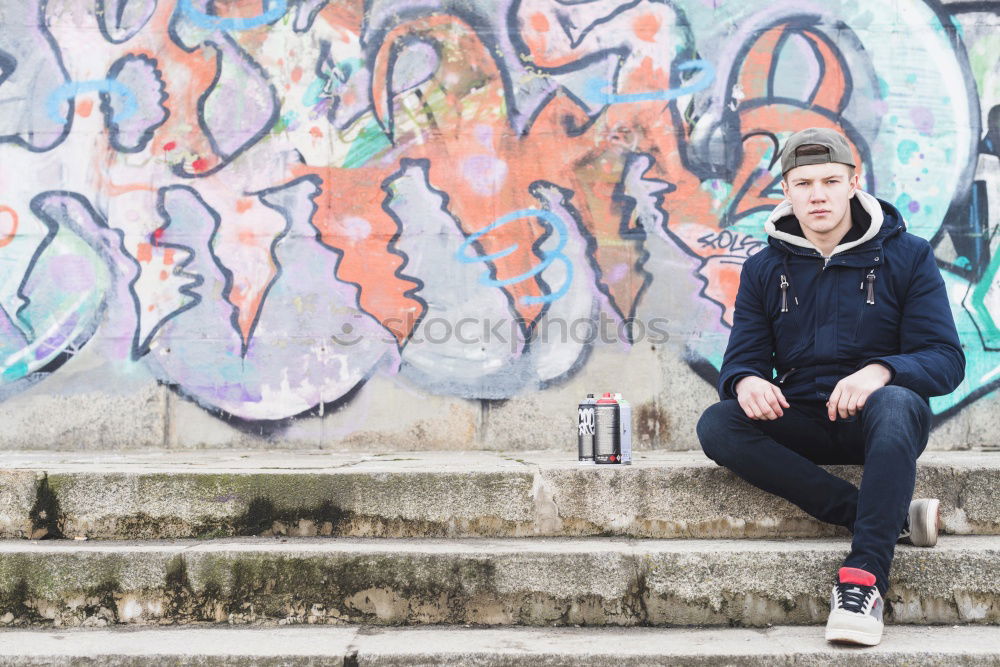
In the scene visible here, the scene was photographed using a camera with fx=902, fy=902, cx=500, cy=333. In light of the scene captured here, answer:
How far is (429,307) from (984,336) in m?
3.22

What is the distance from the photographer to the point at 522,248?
17.2ft

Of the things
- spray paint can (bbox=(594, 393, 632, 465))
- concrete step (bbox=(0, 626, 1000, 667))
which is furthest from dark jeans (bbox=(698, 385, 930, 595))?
spray paint can (bbox=(594, 393, 632, 465))

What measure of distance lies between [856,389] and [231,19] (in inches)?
166

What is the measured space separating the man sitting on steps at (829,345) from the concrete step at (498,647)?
43 centimetres

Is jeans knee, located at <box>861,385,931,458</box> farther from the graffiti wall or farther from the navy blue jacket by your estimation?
the graffiti wall

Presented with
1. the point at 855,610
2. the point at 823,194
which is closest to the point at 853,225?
the point at 823,194

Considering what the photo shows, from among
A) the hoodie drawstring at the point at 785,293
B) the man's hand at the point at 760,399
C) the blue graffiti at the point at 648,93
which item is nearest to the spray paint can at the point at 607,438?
the man's hand at the point at 760,399

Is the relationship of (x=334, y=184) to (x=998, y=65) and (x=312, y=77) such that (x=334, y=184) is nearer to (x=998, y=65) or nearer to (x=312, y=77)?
(x=312, y=77)

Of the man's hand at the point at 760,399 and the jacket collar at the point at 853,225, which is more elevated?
the jacket collar at the point at 853,225

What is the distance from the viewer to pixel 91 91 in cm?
531

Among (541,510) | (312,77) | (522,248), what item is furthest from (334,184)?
(541,510)

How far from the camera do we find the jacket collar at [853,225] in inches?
121

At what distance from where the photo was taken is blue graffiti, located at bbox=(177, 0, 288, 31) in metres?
5.32

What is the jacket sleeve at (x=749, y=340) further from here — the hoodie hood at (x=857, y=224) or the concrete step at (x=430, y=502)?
the concrete step at (x=430, y=502)
